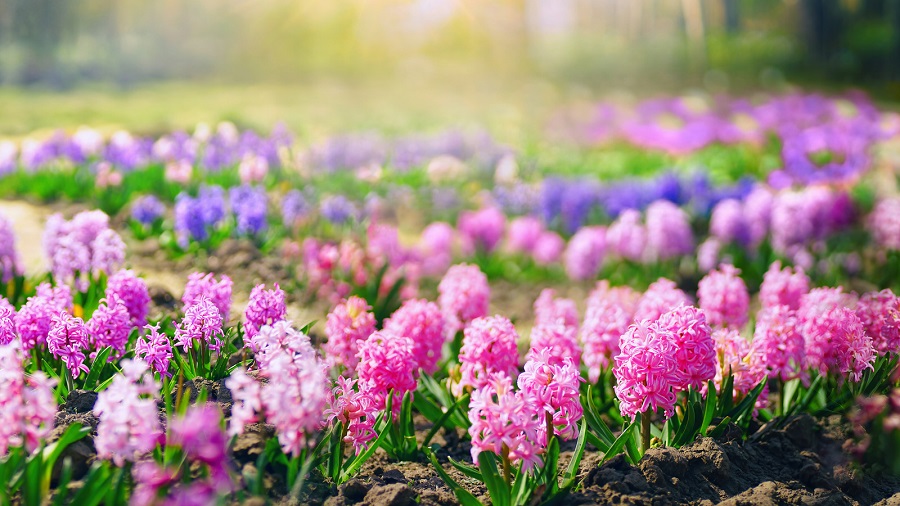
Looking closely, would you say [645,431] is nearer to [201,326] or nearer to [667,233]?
[201,326]

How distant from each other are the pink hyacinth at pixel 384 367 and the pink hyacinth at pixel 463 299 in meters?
0.96

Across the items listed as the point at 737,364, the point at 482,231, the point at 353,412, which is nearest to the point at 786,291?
the point at 737,364

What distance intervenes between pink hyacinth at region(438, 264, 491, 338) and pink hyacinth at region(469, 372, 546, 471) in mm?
1486

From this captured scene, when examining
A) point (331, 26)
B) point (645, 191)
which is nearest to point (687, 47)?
point (331, 26)

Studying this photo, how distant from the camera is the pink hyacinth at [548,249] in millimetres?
7344

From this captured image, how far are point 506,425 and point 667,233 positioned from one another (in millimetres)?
4303

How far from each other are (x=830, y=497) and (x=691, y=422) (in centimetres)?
57

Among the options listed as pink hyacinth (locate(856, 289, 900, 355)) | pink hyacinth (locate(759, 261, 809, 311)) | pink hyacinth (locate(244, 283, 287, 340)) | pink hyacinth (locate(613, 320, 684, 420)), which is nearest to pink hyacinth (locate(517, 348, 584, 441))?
pink hyacinth (locate(613, 320, 684, 420))

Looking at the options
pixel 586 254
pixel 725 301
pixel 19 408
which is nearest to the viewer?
pixel 19 408

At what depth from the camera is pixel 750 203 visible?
727 cm

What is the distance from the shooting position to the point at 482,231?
7598mm

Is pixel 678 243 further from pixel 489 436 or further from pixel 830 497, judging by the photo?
pixel 489 436

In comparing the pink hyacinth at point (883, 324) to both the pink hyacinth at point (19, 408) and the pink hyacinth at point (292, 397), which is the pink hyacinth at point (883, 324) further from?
the pink hyacinth at point (19, 408)

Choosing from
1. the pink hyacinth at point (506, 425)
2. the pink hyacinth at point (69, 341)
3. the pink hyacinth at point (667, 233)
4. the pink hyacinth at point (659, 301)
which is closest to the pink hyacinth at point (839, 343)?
the pink hyacinth at point (659, 301)
